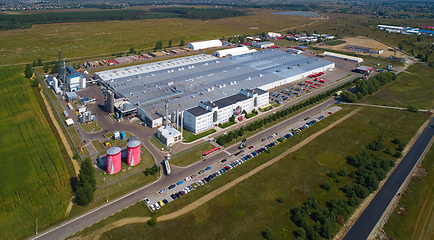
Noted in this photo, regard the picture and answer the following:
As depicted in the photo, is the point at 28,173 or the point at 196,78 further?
the point at 196,78

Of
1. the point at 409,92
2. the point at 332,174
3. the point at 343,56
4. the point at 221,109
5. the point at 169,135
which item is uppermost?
the point at 343,56

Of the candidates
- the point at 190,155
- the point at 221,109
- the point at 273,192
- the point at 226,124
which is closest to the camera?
the point at 273,192

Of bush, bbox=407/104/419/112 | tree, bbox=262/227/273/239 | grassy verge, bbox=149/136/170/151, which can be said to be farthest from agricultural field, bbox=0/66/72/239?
bush, bbox=407/104/419/112

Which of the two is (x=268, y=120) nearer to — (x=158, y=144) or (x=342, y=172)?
(x=342, y=172)

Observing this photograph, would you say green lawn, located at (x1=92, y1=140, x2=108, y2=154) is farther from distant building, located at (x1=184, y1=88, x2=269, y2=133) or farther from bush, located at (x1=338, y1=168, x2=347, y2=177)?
bush, located at (x1=338, y1=168, x2=347, y2=177)

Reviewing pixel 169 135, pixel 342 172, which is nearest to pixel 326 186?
pixel 342 172

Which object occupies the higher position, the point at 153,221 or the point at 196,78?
the point at 196,78
